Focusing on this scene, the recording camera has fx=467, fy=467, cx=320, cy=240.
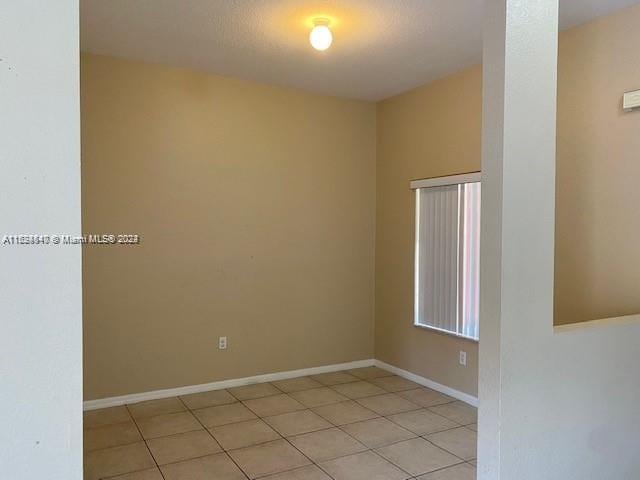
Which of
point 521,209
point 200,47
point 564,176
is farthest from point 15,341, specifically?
point 564,176

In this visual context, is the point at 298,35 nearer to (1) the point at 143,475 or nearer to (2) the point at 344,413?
(2) the point at 344,413

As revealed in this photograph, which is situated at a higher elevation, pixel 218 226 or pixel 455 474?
pixel 218 226

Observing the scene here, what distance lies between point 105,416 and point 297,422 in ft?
4.85

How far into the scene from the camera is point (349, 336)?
491cm

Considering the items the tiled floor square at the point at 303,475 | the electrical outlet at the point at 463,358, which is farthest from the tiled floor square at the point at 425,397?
the tiled floor square at the point at 303,475

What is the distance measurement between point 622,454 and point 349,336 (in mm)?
2901

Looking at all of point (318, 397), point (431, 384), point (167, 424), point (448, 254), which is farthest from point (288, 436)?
point (448, 254)

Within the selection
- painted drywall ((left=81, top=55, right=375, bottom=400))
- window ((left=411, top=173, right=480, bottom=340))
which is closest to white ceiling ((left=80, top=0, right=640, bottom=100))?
painted drywall ((left=81, top=55, right=375, bottom=400))

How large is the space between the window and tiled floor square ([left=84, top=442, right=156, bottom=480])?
2.59m

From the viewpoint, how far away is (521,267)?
1903 mm

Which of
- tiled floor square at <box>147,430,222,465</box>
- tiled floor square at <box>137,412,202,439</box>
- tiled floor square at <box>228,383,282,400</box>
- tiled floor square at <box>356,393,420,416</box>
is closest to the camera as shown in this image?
tiled floor square at <box>147,430,222,465</box>

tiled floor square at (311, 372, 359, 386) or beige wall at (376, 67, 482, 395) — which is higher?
beige wall at (376, 67, 482, 395)

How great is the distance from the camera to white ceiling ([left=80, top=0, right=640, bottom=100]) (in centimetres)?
284

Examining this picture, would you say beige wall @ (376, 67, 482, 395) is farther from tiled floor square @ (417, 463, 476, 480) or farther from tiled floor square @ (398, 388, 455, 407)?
tiled floor square @ (417, 463, 476, 480)
